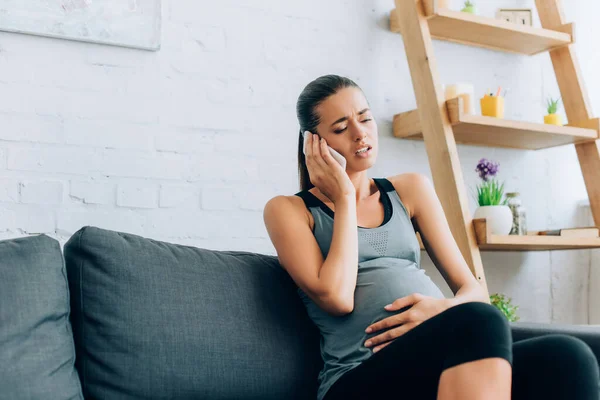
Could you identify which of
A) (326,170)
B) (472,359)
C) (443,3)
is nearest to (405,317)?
(472,359)

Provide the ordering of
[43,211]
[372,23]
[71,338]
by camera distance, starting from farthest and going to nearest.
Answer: [372,23]
[43,211]
[71,338]

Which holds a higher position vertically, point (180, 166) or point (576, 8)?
point (576, 8)

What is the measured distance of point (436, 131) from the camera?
2.38 metres

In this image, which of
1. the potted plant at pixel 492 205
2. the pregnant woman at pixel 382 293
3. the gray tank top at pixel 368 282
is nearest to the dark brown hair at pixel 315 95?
the pregnant woman at pixel 382 293

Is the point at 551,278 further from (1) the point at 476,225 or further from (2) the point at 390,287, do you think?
(2) the point at 390,287

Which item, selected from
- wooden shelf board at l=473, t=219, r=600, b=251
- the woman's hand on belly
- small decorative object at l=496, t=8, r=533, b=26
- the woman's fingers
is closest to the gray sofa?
the woman's hand on belly

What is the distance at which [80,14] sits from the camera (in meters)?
2.06

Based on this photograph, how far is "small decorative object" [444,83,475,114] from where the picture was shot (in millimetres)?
2475

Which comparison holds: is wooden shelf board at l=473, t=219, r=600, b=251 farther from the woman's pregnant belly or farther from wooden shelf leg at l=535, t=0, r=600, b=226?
the woman's pregnant belly

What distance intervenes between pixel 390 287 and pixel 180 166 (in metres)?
0.89

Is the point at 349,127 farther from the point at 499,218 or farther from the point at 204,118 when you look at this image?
the point at 499,218

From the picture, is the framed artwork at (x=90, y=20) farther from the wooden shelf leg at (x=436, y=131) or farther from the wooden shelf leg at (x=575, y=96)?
the wooden shelf leg at (x=575, y=96)

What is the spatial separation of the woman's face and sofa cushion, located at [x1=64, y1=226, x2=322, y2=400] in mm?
385

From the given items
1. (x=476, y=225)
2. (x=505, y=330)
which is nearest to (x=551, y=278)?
(x=476, y=225)
